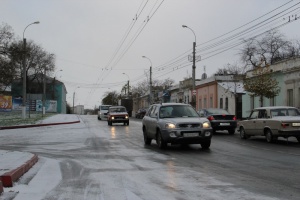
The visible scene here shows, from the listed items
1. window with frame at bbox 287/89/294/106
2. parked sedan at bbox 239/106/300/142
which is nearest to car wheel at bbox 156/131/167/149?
parked sedan at bbox 239/106/300/142

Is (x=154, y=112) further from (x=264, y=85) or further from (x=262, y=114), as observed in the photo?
(x=264, y=85)

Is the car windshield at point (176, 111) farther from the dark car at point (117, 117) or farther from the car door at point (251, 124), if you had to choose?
the dark car at point (117, 117)

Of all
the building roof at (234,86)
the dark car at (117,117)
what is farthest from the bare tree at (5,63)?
the building roof at (234,86)

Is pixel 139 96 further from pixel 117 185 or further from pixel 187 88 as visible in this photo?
pixel 117 185

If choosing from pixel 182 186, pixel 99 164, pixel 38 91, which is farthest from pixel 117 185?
pixel 38 91

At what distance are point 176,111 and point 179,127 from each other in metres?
1.47

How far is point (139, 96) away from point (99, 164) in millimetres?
94204

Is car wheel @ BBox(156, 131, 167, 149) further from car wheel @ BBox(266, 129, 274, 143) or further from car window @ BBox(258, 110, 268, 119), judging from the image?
car window @ BBox(258, 110, 268, 119)

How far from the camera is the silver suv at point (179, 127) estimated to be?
1399 centimetres

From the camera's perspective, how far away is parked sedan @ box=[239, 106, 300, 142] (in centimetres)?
1636

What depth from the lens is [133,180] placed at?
8.16 m

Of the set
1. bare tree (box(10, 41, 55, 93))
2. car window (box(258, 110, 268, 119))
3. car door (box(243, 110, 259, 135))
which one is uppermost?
bare tree (box(10, 41, 55, 93))

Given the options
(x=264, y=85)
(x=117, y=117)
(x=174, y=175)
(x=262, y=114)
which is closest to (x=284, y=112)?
(x=262, y=114)

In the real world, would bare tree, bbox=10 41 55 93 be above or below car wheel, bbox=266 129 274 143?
above
